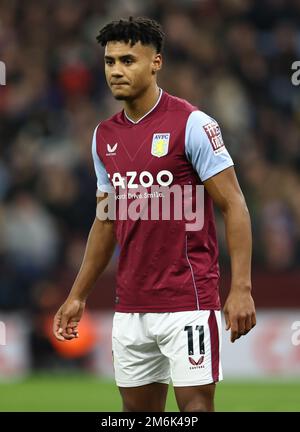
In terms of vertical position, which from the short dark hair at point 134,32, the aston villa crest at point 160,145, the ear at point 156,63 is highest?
the short dark hair at point 134,32

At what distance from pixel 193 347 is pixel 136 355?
36cm

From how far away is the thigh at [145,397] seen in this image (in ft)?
19.0

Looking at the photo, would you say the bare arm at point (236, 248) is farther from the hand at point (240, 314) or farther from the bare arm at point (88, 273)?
the bare arm at point (88, 273)

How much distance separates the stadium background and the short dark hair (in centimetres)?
421

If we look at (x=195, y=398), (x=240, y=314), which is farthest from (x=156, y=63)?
(x=195, y=398)

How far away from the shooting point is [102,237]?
6102 mm

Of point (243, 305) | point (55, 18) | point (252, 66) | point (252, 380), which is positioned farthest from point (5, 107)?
point (243, 305)

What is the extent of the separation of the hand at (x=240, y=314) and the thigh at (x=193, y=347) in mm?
263

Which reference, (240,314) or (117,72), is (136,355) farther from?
(117,72)

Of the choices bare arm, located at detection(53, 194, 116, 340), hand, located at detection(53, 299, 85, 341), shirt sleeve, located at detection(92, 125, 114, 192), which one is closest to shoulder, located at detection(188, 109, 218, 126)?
shirt sleeve, located at detection(92, 125, 114, 192)

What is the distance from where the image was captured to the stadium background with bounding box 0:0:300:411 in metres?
12.0

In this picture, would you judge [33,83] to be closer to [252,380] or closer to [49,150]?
[49,150]

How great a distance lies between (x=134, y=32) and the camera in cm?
571

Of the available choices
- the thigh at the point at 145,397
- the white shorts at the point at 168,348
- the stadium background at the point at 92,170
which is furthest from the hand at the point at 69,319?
the stadium background at the point at 92,170
